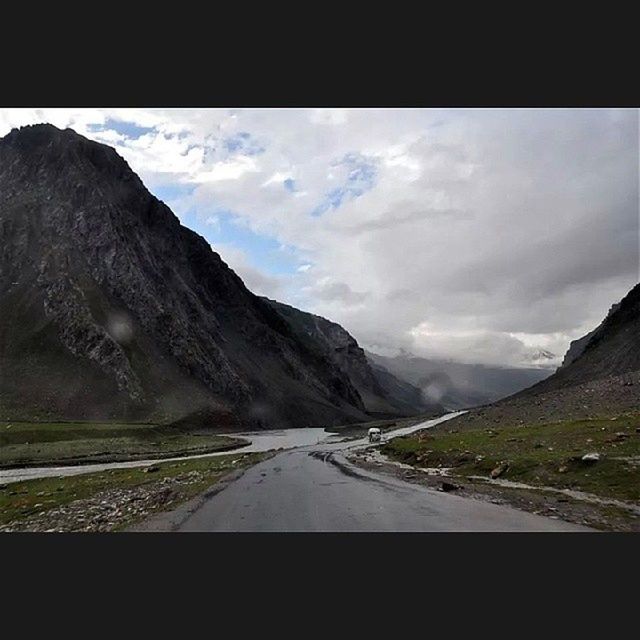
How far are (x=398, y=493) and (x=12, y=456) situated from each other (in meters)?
71.1

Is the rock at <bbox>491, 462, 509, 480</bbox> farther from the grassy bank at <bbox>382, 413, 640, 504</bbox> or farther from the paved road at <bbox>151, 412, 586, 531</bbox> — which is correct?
the paved road at <bbox>151, 412, 586, 531</bbox>

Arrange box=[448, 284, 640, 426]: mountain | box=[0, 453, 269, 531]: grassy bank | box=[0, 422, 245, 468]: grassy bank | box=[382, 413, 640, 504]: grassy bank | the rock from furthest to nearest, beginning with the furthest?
box=[0, 422, 245, 468]: grassy bank, box=[448, 284, 640, 426]: mountain, the rock, box=[382, 413, 640, 504]: grassy bank, box=[0, 453, 269, 531]: grassy bank

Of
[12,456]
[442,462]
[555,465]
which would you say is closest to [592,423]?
[442,462]

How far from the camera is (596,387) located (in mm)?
84375

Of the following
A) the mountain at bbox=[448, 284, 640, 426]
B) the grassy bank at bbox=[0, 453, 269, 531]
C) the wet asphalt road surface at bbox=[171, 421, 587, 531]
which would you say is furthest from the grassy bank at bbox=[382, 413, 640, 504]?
the grassy bank at bbox=[0, 453, 269, 531]

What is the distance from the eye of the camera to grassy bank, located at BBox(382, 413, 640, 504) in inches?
1174

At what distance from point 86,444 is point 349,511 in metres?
80.9

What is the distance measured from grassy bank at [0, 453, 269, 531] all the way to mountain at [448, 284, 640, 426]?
1906 inches

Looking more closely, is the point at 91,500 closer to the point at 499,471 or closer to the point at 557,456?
the point at 499,471

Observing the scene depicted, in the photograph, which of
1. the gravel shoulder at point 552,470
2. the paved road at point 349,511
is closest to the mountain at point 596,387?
the gravel shoulder at point 552,470

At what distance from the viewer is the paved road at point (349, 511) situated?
21.8 m

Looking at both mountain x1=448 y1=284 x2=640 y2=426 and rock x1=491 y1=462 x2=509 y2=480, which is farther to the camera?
mountain x1=448 y1=284 x2=640 y2=426

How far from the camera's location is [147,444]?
10531 centimetres

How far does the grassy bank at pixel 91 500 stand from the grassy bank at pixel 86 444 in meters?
29.4
